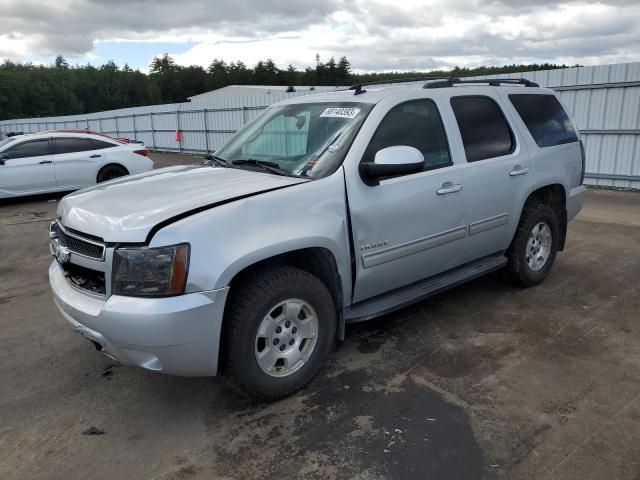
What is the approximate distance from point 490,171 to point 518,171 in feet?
1.39

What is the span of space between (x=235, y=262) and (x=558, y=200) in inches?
149

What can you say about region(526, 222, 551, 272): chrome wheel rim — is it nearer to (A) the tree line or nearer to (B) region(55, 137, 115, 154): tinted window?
(B) region(55, 137, 115, 154): tinted window

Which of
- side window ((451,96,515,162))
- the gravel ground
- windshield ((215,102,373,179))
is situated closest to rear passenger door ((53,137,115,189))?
the gravel ground

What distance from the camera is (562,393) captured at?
3.27 meters

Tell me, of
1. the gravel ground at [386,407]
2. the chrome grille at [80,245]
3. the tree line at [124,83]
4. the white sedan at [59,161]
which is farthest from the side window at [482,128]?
the tree line at [124,83]

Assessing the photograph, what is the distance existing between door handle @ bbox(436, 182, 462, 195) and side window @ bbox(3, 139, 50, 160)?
10.1 m

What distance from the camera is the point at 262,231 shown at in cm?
296

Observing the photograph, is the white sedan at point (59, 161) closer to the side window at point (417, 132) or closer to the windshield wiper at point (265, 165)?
the windshield wiper at point (265, 165)


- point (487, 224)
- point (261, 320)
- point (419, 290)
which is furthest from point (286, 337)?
point (487, 224)

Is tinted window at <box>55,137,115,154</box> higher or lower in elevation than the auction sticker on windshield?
lower

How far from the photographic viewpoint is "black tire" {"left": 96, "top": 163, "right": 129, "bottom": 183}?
38.9ft

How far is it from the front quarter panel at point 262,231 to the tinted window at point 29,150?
10022 millimetres

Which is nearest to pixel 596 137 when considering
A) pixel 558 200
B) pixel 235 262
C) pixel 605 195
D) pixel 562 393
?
pixel 605 195

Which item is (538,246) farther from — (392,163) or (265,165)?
(265,165)
